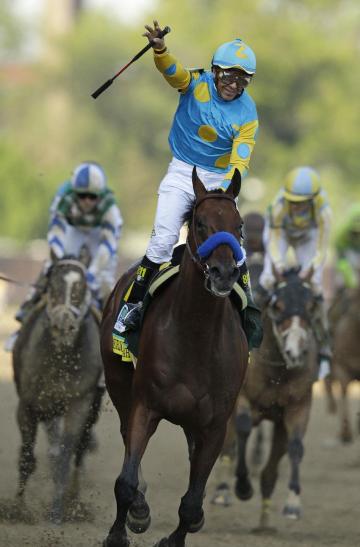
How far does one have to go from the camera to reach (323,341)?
393 inches

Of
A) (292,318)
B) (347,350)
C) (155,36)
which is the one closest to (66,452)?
(292,318)

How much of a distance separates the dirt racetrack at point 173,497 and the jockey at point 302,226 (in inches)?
52.5

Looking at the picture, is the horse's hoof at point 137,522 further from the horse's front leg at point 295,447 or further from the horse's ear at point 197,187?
the horse's front leg at point 295,447

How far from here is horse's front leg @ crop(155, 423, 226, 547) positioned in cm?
648

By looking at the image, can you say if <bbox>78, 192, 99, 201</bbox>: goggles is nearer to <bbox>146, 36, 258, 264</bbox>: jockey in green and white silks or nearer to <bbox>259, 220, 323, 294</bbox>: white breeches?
<bbox>259, 220, 323, 294</bbox>: white breeches

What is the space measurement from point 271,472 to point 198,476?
2705 millimetres

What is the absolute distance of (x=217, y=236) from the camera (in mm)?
5824

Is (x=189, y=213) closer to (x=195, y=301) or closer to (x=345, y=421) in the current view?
(x=195, y=301)

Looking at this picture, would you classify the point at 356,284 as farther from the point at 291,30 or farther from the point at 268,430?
the point at 291,30

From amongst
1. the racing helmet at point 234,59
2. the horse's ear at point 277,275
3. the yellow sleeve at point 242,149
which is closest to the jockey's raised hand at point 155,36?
the racing helmet at point 234,59

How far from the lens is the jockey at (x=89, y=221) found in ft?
32.7

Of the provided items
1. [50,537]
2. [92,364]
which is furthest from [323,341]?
[50,537]

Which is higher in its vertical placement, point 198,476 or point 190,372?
point 190,372

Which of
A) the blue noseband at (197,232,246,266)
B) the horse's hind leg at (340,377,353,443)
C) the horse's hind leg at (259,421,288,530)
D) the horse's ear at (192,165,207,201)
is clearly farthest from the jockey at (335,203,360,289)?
the blue noseband at (197,232,246,266)
